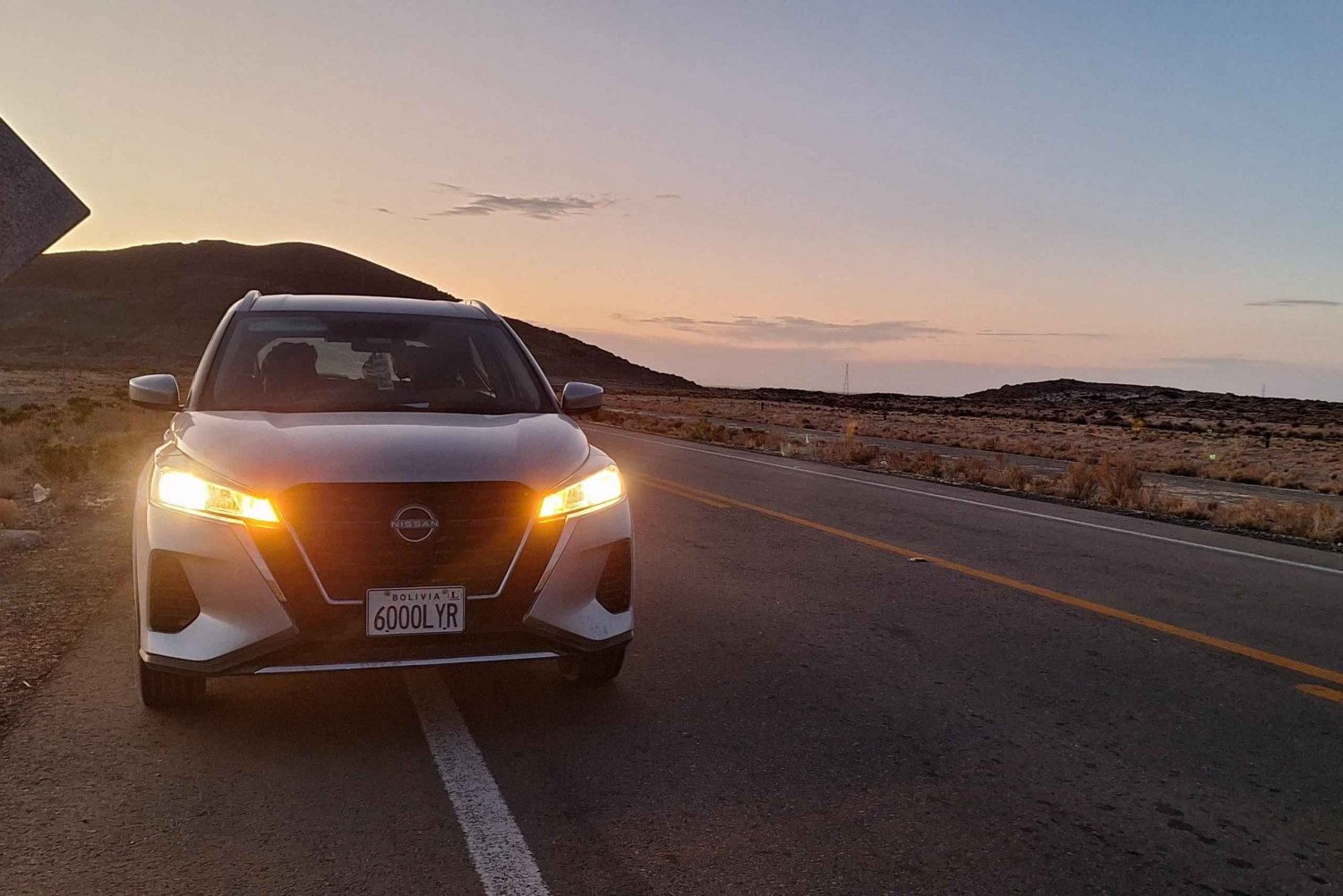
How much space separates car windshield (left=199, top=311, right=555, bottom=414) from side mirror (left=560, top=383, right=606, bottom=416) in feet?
0.50

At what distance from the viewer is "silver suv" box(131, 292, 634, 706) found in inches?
154

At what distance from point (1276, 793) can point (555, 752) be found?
2.75 meters

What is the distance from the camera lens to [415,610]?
400 centimetres

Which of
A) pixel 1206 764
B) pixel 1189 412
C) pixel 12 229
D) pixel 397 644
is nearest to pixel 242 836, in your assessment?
pixel 397 644

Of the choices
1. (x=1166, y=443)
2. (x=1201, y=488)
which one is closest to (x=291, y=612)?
(x=1201, y=488)

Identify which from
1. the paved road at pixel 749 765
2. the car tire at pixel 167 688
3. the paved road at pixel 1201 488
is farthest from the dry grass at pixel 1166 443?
the car tire at pixel 167 688

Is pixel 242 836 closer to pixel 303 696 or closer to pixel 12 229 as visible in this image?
pixel 303 696

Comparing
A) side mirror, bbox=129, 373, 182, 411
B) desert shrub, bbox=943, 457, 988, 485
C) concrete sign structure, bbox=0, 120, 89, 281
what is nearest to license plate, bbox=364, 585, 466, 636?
side mirror, bbox=129, 373, 182, 411

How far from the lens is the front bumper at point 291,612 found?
153 inches

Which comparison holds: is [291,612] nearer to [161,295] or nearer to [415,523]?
[415,523]

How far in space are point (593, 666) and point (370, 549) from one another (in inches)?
52.5

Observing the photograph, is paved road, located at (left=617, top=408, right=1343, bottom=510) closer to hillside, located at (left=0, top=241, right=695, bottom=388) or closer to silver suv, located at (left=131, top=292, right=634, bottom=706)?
silver suv, located at (left=131, top=292, right=634, bottom=706)

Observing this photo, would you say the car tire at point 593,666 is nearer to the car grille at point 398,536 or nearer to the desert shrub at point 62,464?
the car grille at point 398,536

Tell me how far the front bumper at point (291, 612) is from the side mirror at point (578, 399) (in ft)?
5.57
